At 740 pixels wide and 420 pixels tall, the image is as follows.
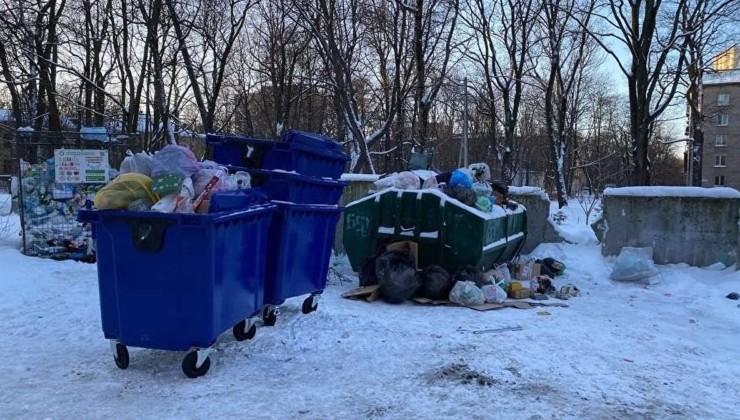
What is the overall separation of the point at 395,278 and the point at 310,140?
1941 mm

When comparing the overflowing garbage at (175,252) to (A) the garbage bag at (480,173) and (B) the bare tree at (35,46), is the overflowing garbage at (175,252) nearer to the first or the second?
(A) the garbage bag at (480,173)

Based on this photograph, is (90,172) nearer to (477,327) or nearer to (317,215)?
(317,215)

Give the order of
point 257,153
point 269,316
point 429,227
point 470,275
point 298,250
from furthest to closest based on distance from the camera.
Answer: point 429,227 < point 470,275 < point 257,153 < point 298,250 < point 269,316

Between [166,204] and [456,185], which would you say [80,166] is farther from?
[166,204]

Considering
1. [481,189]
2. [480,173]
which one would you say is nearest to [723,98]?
[480,173]

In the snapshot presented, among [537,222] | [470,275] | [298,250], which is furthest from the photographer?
[537,222]

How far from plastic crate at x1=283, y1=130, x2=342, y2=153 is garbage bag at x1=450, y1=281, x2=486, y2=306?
7.07 feet

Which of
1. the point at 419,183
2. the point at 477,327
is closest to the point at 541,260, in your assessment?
the point at 419,183

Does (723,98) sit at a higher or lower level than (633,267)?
higher

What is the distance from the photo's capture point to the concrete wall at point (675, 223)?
8648 mm

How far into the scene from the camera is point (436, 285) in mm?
6875

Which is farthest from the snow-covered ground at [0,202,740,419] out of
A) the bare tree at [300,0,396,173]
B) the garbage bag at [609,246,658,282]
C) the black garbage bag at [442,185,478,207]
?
the bare tree at [300,0,396,173]

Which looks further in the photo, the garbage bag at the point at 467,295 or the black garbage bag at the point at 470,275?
the black garbage bag at the point at 470,275

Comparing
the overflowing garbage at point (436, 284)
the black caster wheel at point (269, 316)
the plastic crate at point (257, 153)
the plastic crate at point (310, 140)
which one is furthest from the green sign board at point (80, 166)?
the black caster wheel at point (269, 316)
